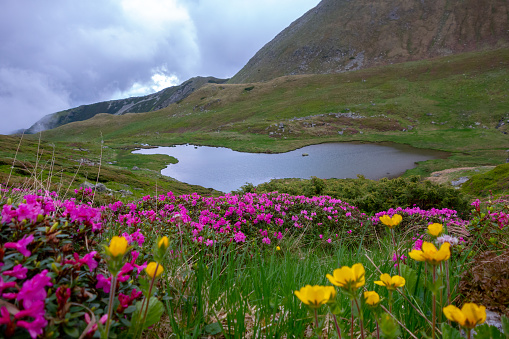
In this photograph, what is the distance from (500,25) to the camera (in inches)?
3935

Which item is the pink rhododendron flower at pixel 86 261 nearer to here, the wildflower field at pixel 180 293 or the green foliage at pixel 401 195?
the wildflower field at pixel 180 293

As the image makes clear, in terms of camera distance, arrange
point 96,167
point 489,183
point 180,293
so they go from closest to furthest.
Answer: point 180,293 < point 489,183 < point 96,167

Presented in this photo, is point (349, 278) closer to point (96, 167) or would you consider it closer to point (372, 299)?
point (372, 299)

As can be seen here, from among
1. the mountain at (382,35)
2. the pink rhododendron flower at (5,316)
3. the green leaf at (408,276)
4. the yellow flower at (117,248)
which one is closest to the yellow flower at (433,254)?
the green leaf at (408,276)

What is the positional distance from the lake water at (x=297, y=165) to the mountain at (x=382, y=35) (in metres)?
89.0

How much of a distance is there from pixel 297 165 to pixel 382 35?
117763 mm

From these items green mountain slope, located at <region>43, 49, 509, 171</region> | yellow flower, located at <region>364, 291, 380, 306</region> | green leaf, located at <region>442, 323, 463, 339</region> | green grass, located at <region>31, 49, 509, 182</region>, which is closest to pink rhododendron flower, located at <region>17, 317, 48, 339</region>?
yellow flower, located at <region>364, 291, 380, 306</region>

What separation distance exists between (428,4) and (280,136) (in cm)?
12034

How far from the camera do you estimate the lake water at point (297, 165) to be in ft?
85.3

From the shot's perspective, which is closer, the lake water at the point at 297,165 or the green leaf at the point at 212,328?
the green leaf at the point at 212,328

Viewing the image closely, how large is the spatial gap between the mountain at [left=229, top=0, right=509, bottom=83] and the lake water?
292 ft

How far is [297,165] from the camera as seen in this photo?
3066cm

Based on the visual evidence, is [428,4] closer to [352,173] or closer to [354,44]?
[354,44]

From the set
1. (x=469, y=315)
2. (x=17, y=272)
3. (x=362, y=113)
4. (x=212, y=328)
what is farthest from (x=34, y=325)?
(x=362, y=113)
